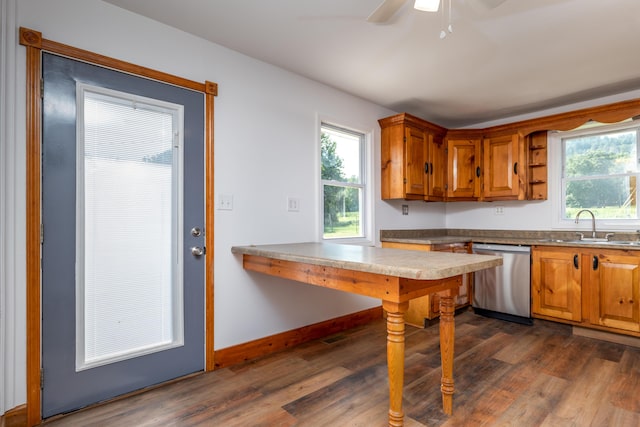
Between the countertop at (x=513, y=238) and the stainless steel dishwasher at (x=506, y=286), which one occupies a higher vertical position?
the countertop at (x=513, y=238)

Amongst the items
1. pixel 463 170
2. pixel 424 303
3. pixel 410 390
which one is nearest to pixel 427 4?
pixel 410 390

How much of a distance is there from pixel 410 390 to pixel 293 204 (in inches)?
63.9

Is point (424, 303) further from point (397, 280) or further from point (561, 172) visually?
point (561, 172)

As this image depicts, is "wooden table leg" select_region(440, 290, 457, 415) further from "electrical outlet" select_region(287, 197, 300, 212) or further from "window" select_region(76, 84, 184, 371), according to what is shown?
"window" select_region(76, 84, 184, 371)

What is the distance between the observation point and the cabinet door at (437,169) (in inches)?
150

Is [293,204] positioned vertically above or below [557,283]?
above

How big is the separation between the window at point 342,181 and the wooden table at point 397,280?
1282 millimetres

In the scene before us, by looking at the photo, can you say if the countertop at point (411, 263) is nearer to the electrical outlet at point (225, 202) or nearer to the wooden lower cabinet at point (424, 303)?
the electrical outlet at point (225, 202)

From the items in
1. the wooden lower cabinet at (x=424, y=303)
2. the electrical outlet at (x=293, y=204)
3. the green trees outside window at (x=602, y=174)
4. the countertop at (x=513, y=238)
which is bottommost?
the wooden lower cabinet at (x=424, y=303)

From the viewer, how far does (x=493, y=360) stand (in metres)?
2.53

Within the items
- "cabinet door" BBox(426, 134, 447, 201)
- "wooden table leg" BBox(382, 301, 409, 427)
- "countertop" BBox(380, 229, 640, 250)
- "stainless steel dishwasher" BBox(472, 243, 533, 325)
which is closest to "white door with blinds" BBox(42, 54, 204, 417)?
"wooden table leg" BBox(382, 301, 409, 427)

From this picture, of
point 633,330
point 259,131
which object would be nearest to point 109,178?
point 259,131

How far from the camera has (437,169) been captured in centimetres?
392

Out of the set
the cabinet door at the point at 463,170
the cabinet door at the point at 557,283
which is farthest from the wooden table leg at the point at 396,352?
the cabinet door at the point at 463,170
